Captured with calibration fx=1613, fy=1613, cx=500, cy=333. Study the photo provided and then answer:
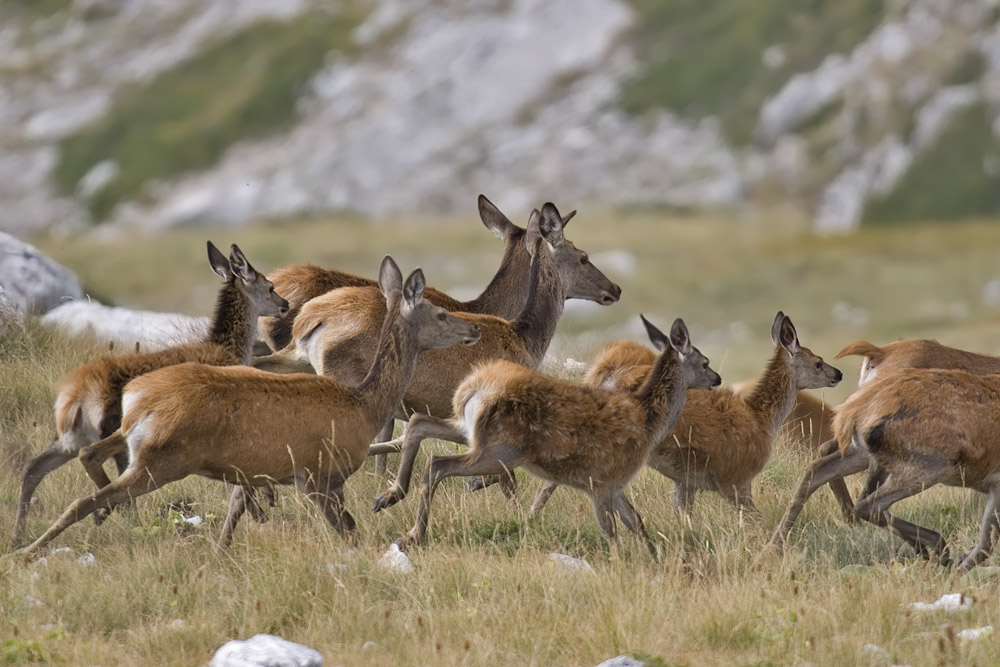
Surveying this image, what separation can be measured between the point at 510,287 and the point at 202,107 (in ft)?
327

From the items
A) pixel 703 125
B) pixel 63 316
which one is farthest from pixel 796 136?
pixel 63 316

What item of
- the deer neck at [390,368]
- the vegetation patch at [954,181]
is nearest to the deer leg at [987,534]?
the deer neck at [390,368]

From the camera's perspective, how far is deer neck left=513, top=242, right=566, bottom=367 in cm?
1044

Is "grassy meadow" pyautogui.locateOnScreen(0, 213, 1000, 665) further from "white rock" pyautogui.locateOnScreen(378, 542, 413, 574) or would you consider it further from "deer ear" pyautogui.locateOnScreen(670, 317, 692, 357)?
"deer ear" pyautogui.locateOnScreen(670, 317, 692, 357)

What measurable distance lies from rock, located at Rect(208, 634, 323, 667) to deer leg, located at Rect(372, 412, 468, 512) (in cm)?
203

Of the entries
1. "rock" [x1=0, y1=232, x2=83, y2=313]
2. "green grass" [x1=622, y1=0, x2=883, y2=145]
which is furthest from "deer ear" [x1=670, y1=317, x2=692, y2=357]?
"green grass" [x1=622, y1=0, x2=883, y2=145]

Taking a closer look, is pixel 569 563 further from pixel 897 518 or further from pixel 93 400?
pixel 93 400

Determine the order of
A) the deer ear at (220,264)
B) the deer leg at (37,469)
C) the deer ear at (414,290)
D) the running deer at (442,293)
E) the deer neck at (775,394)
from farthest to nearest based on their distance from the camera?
the running deer at (442,293), the deer ear at (220,264), the deer neck at (775,394), the deer ear at (414,290), the deer leg at (37,469)

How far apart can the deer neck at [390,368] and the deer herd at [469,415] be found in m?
0.01

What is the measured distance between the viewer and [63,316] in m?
13.4

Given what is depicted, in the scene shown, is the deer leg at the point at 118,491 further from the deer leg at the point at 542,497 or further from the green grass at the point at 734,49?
the green grass at the point at 734,49

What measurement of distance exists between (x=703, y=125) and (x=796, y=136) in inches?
242

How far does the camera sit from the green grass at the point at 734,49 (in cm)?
9075

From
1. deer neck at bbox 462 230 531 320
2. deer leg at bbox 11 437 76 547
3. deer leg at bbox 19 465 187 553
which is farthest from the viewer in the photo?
deer neck at bbox 462 230 531 320
